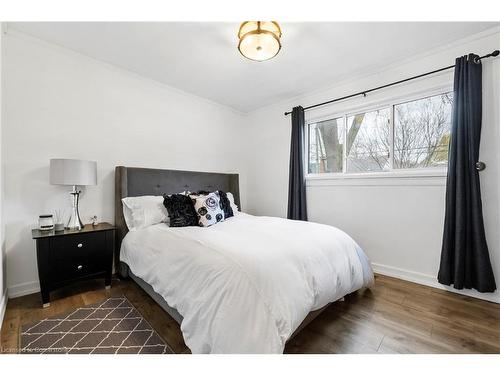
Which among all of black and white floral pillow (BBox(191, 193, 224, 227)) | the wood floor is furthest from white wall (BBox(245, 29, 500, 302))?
black and white floral pillow (BBox(191, 193, 224, 227))

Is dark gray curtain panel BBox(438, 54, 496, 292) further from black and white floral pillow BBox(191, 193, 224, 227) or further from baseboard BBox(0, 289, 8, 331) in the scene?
baseboard BBox(0, 289, 8, 331)

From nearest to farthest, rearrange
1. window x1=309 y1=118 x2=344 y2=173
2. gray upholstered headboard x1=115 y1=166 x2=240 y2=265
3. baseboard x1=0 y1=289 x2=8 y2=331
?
baseboard x1=0 y1=289 x2=8 y2=331 → gray upholstered headboard x1=115 y1=166 x2=240 y2=265 → window x1=309 y1=118 x2=344 y2=173

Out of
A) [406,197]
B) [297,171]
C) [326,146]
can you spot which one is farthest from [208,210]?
[406,197]

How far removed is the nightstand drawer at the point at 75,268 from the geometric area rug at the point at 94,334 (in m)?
0.33

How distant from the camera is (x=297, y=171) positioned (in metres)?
3.34

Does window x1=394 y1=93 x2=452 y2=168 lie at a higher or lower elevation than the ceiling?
lower

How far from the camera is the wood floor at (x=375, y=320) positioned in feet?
4.74

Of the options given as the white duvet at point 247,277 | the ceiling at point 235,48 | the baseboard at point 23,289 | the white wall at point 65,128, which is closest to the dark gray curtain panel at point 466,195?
the ceiling at point 235,48

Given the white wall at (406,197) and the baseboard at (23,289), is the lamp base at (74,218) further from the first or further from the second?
the white wall at (406,197)

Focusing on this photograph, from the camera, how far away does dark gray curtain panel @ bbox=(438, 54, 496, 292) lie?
199 cm

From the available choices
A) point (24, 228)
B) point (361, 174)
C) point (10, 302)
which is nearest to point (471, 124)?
point (361, 174)

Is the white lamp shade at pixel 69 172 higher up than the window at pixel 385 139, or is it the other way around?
the window at pixel 385 139

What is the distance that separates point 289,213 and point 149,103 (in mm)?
2475

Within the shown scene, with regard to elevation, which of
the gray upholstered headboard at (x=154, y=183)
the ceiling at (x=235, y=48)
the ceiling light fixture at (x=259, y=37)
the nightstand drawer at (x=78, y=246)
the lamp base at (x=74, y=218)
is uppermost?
the ceiling at (x=235, y=48)
